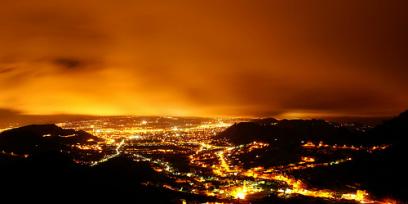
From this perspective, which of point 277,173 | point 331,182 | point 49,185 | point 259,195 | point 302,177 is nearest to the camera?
point 49,185

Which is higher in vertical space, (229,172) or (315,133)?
(315,133)

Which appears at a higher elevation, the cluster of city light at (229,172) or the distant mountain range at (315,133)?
the distant mountain range at (315,133)

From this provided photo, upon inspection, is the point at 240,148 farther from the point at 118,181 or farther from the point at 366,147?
the point at 118,181

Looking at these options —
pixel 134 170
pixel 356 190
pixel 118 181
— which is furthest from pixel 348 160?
pixel 118 181

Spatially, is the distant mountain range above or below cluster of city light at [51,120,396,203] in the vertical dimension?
above

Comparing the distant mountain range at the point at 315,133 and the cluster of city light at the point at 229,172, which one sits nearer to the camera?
the cluster of city light at the point at 229,172

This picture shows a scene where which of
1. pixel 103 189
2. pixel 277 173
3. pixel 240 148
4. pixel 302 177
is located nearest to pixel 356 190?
pixel 302 177

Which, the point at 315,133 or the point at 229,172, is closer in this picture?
the point at 229,172

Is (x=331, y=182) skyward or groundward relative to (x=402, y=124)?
groundward

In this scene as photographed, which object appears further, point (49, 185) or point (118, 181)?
point (118, 181)

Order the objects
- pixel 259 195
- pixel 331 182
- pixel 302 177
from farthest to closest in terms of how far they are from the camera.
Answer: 1. pixel 302 177
2. pixel 331 182
3. pixel 259 195

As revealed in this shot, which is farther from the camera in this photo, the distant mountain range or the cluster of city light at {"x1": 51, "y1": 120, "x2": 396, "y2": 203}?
the distant mountain range
